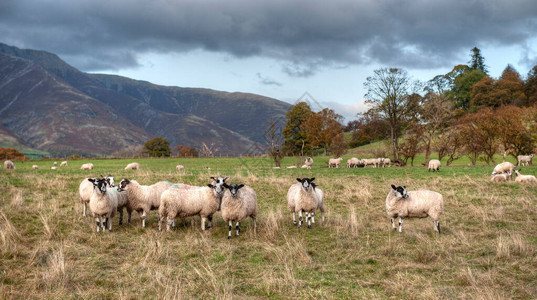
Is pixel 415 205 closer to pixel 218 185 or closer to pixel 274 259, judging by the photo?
pixel 274 259

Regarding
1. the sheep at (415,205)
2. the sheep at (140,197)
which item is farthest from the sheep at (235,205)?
the sheep at (415,205)

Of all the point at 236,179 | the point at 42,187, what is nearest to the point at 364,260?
the point at 236,179

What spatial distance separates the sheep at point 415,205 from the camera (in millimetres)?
11531

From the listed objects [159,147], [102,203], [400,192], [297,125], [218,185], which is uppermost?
[297,125]

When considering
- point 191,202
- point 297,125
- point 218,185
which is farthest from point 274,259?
point 297,125

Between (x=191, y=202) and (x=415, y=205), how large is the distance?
7.95m

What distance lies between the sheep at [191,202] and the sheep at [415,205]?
6217 millimetres

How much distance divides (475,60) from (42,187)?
122 metres

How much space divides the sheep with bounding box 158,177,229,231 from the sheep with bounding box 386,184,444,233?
622cm

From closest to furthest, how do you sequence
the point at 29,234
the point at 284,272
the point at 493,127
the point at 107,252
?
the point at 284,272
the point at 107,252
the point at 29,234
the point at 493,127

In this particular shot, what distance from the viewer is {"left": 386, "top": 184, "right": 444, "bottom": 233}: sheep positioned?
11531 mm

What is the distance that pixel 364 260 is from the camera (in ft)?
27.1

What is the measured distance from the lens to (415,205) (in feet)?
38.5

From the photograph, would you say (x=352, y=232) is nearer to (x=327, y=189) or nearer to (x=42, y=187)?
(x=327, y=189)
